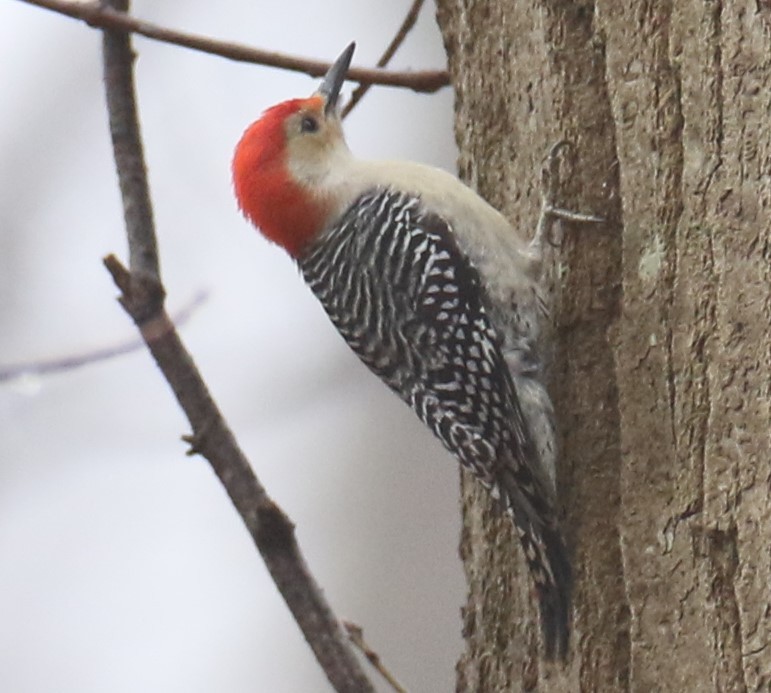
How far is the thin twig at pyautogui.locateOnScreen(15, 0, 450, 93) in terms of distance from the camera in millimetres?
2176

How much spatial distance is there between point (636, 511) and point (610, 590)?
209mm

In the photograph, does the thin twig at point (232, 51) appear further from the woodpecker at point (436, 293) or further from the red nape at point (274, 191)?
the red nape at point (274, 191)

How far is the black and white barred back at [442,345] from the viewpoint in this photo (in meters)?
2.76

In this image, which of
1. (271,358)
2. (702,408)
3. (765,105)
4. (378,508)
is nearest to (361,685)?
(702,408)

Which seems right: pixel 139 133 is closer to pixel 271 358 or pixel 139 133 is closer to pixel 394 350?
pixel 394 350

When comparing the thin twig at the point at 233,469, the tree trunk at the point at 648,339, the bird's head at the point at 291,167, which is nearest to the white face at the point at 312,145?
the bird's head at the point at 291,167

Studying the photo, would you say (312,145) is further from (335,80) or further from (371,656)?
(371,656)

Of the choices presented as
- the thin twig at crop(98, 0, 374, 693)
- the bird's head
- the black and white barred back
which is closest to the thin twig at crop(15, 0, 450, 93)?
the bird's head

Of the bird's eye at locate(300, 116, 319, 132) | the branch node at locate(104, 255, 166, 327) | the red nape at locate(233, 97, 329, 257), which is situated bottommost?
the branch node at locate(104, 255, 166, 327)

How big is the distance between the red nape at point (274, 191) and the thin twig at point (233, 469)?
1.51 metres

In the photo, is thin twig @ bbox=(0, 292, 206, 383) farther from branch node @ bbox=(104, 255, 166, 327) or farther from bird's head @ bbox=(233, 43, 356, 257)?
bird's head @ bbox=(233, 43, 356, 257)

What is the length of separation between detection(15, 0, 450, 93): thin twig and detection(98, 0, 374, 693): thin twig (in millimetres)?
521

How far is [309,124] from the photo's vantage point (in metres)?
3.44

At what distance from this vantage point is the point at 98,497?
6.49m
